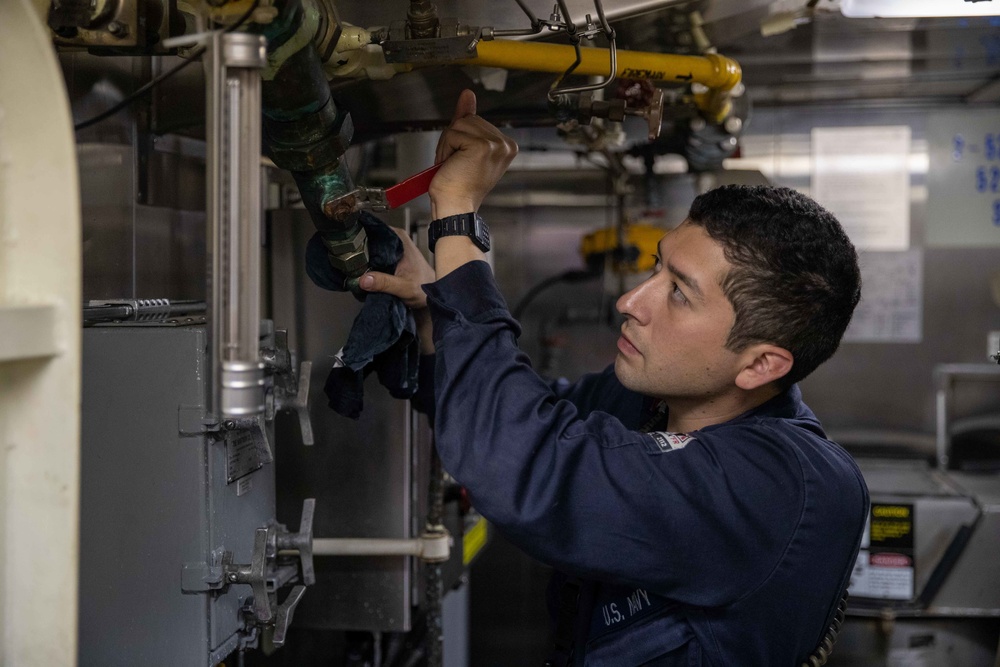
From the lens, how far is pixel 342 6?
1.12 m

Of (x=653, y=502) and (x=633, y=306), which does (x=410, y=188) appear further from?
(x=653, y=502)

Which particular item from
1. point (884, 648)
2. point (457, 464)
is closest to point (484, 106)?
point (457, 464)

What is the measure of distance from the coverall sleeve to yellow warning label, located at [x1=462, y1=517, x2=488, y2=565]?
3.45 feet

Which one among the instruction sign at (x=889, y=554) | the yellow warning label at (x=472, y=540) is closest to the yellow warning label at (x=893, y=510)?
the instruction sign at (x=889, y=554)

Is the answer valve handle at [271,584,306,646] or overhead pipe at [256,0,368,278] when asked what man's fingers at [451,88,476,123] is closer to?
overhead pipe at [256,0,368,278]

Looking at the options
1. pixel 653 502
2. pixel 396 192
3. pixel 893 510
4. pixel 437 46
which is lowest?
pixel 893 510

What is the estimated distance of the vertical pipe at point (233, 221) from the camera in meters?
0.63

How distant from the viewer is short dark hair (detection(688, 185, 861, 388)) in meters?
0.99

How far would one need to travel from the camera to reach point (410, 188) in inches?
38.3

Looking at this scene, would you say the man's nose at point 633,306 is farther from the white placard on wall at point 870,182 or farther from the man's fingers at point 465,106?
the white placard on wall at point 870,182

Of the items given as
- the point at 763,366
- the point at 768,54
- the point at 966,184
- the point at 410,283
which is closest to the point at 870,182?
the point at 966,184

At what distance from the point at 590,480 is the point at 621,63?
60cm

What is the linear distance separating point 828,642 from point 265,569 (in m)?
0.69

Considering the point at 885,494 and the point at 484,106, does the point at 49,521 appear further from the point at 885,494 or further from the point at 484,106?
the point at 885,494
